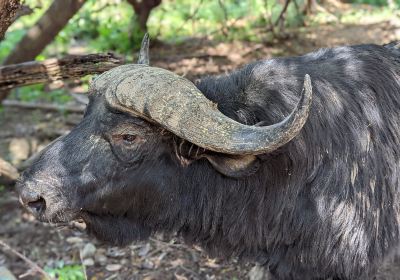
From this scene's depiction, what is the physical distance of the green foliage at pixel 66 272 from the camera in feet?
13.7

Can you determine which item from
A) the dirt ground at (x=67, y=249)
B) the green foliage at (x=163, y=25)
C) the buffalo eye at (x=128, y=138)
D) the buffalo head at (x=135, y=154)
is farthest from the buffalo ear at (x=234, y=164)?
the green foliage at (x=163, y=25)

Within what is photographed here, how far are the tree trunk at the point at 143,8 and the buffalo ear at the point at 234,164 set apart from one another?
629cm

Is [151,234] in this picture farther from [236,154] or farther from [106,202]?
[236,154]

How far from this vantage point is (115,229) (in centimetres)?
325

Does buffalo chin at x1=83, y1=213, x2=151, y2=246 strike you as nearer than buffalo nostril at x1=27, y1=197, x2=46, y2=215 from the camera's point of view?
No

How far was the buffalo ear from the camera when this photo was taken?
2.90 metres

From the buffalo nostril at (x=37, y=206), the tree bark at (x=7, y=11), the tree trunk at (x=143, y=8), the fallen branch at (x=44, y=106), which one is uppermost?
the tree bark at (x=7, y=11)

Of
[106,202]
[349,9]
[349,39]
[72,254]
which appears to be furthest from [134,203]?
[349,9]

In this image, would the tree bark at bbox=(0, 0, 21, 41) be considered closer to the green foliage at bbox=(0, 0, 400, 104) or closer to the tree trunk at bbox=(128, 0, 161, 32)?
the green foliage at bbox=(0, 0, 400, 104)

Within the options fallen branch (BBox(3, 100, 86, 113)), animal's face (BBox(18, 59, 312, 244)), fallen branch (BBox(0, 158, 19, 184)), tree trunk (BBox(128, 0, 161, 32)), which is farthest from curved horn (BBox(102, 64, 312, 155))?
tree trunk (BBox(128, 0, 161, 32))

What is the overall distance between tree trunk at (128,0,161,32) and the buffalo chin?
6120mm

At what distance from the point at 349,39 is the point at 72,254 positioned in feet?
22.0

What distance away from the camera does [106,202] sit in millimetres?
3066

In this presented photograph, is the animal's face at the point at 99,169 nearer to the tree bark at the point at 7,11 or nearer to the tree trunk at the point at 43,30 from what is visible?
the tree bark at the point at 7,11
